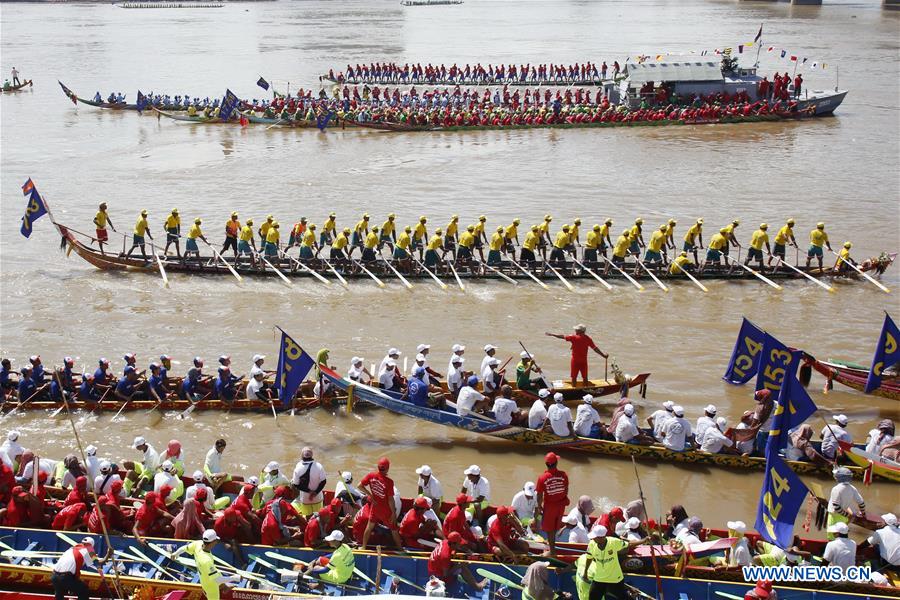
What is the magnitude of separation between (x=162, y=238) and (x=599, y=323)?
524 inches

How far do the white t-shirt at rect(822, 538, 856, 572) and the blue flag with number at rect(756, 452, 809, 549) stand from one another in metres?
0.43

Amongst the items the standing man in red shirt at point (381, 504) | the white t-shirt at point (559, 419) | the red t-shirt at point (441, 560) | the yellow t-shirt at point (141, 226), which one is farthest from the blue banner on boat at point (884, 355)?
the yellow t-shirt at point (141, 226)

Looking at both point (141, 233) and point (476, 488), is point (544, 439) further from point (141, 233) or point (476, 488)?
point (141, 233)

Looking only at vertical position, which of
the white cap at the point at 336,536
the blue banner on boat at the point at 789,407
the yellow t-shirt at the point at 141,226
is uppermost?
the blue banner on boat at the point at 789,407

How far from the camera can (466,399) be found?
45.6 feet

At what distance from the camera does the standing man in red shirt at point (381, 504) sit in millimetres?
10305

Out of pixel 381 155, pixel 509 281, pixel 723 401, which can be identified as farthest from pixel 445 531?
pixel 381 155

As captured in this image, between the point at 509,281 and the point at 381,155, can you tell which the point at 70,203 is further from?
the point at 509,281

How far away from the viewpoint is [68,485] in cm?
1181

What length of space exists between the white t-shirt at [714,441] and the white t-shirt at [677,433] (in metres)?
0.28

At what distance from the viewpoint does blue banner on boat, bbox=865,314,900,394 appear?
47.1 ft

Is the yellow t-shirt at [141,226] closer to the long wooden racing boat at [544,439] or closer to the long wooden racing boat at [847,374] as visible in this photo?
the long wooden racing boat at [544,439]

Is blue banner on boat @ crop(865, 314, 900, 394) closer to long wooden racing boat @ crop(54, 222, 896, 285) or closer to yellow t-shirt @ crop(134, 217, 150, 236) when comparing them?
long wooden racing boat @ crop(54, 222, 896, 285)

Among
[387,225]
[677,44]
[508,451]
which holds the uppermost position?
[677,44]
